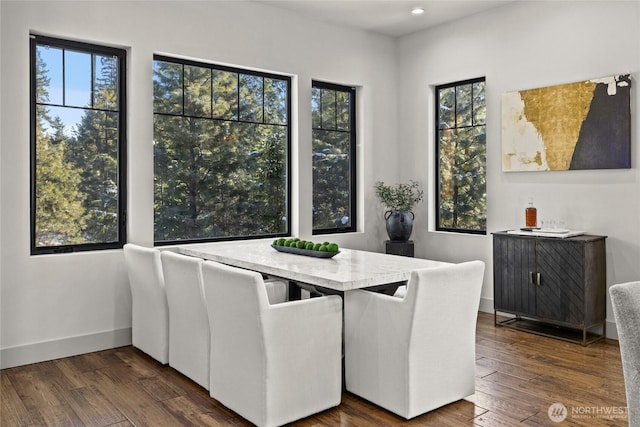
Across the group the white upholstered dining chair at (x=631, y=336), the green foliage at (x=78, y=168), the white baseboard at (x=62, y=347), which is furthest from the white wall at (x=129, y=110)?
the white upholstered dining chair at (x=631, y=336)

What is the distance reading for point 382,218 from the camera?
5.79 meters

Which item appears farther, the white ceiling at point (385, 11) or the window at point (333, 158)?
the window at point (333, 158)

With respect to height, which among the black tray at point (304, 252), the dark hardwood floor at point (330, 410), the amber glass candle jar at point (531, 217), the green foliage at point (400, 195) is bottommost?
the dark hardwood floor at point (330, 410)

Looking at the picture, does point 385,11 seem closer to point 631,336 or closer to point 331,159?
point 331,159

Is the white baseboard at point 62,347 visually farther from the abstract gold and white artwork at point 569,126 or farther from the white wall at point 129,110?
the abstract gold and white artwork at point 569,126

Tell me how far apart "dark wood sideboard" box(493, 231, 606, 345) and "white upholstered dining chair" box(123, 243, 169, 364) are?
272cm

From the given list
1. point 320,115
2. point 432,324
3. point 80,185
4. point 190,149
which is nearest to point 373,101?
point 320,115

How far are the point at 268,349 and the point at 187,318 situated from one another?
0.89m

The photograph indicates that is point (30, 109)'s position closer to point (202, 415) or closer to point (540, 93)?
point (202, 415)

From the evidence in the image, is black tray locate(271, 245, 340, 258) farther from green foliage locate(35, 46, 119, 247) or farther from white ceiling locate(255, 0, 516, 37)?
white ceiling locate(255, 0, 516, 37)

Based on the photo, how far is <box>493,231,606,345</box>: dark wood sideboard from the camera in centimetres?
398

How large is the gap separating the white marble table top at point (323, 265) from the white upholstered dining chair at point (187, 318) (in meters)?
0.40

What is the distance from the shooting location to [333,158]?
5.47 metres

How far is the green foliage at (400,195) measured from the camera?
214 inches
